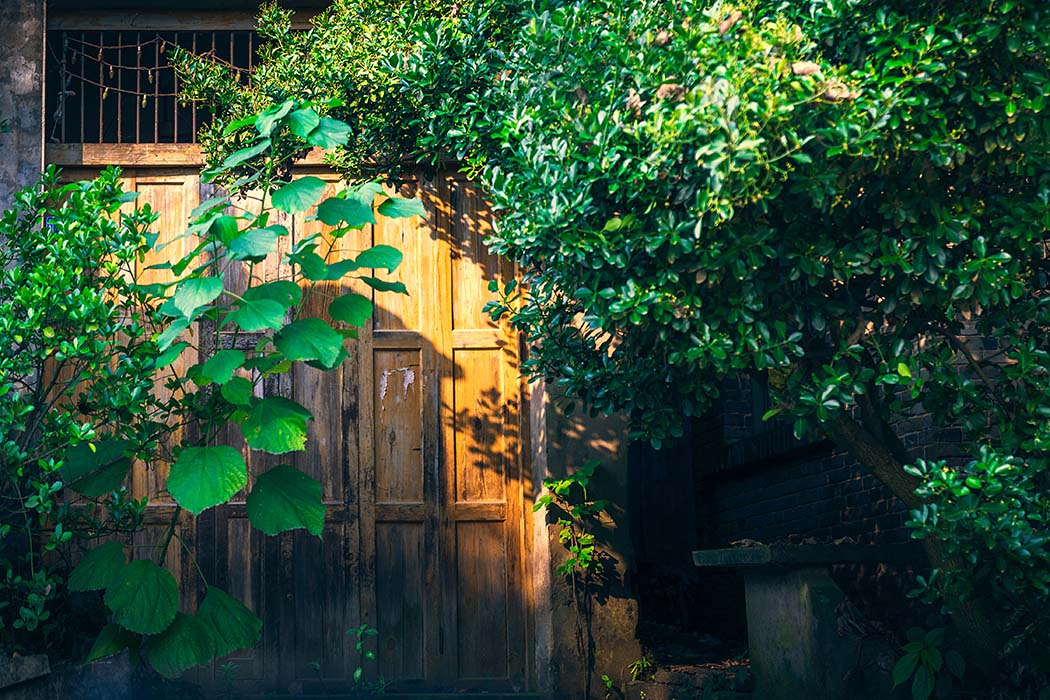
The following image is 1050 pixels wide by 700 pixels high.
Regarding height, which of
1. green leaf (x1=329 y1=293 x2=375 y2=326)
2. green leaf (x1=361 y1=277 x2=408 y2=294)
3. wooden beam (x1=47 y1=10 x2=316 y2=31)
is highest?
wooden beam (x1=47 y1=10 x2=316 y2=31)

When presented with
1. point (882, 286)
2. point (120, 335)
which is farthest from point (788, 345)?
point (120, 335)

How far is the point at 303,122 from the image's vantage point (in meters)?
4.85

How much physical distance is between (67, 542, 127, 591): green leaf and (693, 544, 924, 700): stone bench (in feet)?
9.32

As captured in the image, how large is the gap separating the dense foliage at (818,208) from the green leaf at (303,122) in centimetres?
94

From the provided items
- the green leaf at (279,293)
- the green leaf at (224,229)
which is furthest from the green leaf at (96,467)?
the green leaf at (224,229)

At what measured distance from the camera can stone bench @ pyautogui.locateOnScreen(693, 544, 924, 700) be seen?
486 centimetres

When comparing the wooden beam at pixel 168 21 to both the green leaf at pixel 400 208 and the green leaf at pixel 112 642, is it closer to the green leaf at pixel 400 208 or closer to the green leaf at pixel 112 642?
the green leaf at pixel 400 208

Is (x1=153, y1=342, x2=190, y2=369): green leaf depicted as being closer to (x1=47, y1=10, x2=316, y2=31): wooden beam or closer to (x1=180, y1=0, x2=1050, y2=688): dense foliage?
(x1=180, y1=0, x2=1050, y2=688): dense foliage

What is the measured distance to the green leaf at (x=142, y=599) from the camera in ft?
15.5

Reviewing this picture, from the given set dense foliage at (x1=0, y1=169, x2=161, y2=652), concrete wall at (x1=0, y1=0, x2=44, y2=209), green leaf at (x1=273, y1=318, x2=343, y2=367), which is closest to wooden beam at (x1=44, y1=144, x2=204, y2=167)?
concrete wall at (x1=0, y1=0, x2=44, y2=209)

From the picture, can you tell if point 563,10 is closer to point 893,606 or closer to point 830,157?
point 830,157

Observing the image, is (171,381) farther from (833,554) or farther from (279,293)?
(833,554)

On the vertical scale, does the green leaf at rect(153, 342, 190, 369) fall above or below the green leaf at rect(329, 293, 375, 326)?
below

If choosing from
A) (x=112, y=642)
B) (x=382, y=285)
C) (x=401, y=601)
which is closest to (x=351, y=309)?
(x=382, y=285)
